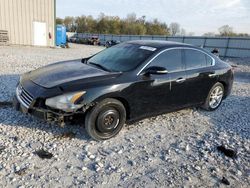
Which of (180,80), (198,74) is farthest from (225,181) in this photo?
(198,74)

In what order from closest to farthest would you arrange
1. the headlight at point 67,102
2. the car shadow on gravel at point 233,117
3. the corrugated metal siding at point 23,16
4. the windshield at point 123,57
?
1. the headlight at point 67,102
2. the windshield at point 123,57
3. the car shadow on gravel at point 233,117
4. the corrugated metal siding at point 23,16

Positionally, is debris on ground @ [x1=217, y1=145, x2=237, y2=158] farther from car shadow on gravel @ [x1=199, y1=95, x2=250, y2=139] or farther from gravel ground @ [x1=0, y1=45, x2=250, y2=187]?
car shadow on gravel @ [x1=199, y1=95, x2=250, y2=139]

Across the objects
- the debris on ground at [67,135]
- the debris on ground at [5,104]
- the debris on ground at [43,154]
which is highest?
the debris on ground at [5,104]

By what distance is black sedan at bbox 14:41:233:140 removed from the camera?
12.3 feet

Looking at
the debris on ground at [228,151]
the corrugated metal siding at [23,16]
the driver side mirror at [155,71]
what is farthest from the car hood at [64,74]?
the corrugated metal siding at [23,16]

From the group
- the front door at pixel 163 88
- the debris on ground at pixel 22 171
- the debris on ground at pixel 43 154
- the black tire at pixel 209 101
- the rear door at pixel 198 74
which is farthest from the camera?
the black tire at pixel 209 101

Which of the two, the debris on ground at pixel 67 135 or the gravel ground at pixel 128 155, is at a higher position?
the debris on ground at pixel 67 135

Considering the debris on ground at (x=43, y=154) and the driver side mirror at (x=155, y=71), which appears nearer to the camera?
the debris on ground at (x=43, y=154)

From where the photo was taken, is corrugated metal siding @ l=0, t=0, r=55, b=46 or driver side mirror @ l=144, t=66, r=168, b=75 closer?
driver side mirror @ l=144, t=66, r=168, b=75

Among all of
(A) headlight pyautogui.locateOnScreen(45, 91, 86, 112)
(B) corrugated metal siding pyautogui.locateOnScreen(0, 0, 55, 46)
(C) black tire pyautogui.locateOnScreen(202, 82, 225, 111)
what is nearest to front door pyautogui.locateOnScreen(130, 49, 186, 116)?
(C) black tire pyautogui.locateOnScreen(202, 82, 225, 111)

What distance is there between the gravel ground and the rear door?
62cm

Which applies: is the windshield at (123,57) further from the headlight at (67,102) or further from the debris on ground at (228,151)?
the debris on ground at (228,151)

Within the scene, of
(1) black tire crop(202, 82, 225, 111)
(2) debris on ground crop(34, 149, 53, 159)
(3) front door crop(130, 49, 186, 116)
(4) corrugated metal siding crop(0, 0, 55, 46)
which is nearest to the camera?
(2) debris on ground crop(34, 149, 53, 159)

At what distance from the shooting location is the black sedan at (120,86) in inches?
148
